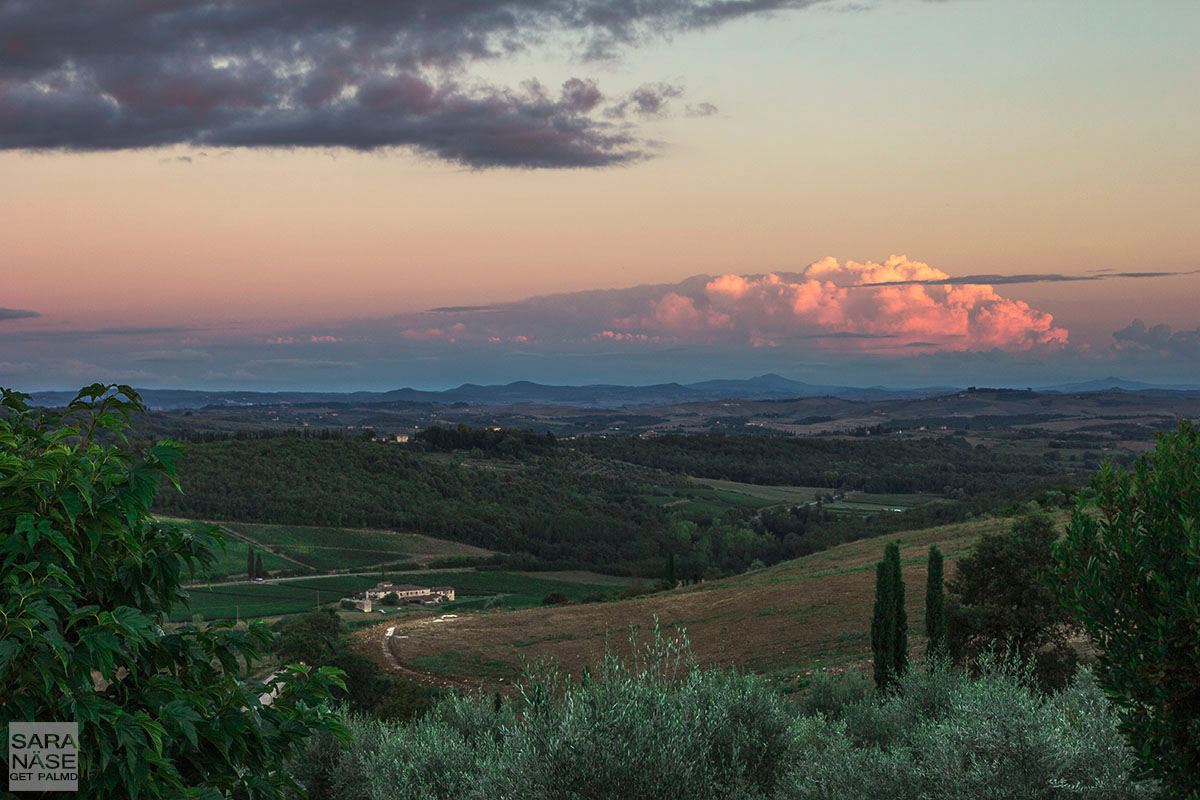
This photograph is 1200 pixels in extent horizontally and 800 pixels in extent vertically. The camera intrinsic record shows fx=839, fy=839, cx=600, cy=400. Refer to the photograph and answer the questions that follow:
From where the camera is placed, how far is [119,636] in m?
5.77

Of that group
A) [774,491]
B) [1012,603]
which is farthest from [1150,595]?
[774,491]

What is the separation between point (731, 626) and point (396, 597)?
56589 mm

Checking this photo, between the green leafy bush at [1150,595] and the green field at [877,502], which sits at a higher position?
the green leafy bush at [1150,595]

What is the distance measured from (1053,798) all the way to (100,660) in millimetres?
8843

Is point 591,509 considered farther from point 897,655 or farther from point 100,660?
point 100,660

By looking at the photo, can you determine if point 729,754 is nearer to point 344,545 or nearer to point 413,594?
point 413,594

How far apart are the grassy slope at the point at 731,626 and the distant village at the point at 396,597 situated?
26.7 meters

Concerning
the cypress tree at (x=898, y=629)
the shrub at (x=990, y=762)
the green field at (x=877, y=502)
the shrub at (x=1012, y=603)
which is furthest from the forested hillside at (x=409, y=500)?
the shrub at (x=990, y=762)

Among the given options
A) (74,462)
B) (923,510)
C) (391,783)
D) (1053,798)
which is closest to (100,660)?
(74,462)

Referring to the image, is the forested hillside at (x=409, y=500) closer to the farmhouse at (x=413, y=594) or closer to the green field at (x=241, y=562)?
the green field at (x=241, y=562)

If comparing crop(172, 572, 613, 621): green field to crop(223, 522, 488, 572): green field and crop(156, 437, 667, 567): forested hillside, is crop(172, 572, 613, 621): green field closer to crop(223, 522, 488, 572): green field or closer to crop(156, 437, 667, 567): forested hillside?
crop(223, 522, 488, 572): green field

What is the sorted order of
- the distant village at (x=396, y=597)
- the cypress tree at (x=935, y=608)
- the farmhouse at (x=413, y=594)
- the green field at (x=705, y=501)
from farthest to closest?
1. the green field at (x=705, y=501)
2. the farmhouse at (x=413, y=594)
3. the distant village at (x=396, y=597)
4. the cypress tree at (x=935, y=608)

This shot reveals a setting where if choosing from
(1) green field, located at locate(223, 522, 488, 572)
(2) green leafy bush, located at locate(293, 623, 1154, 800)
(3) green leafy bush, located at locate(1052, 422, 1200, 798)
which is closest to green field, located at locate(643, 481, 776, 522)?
(1) green field, located at locate(223, 522, 488, 572)

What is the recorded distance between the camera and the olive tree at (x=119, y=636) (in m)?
4.95
